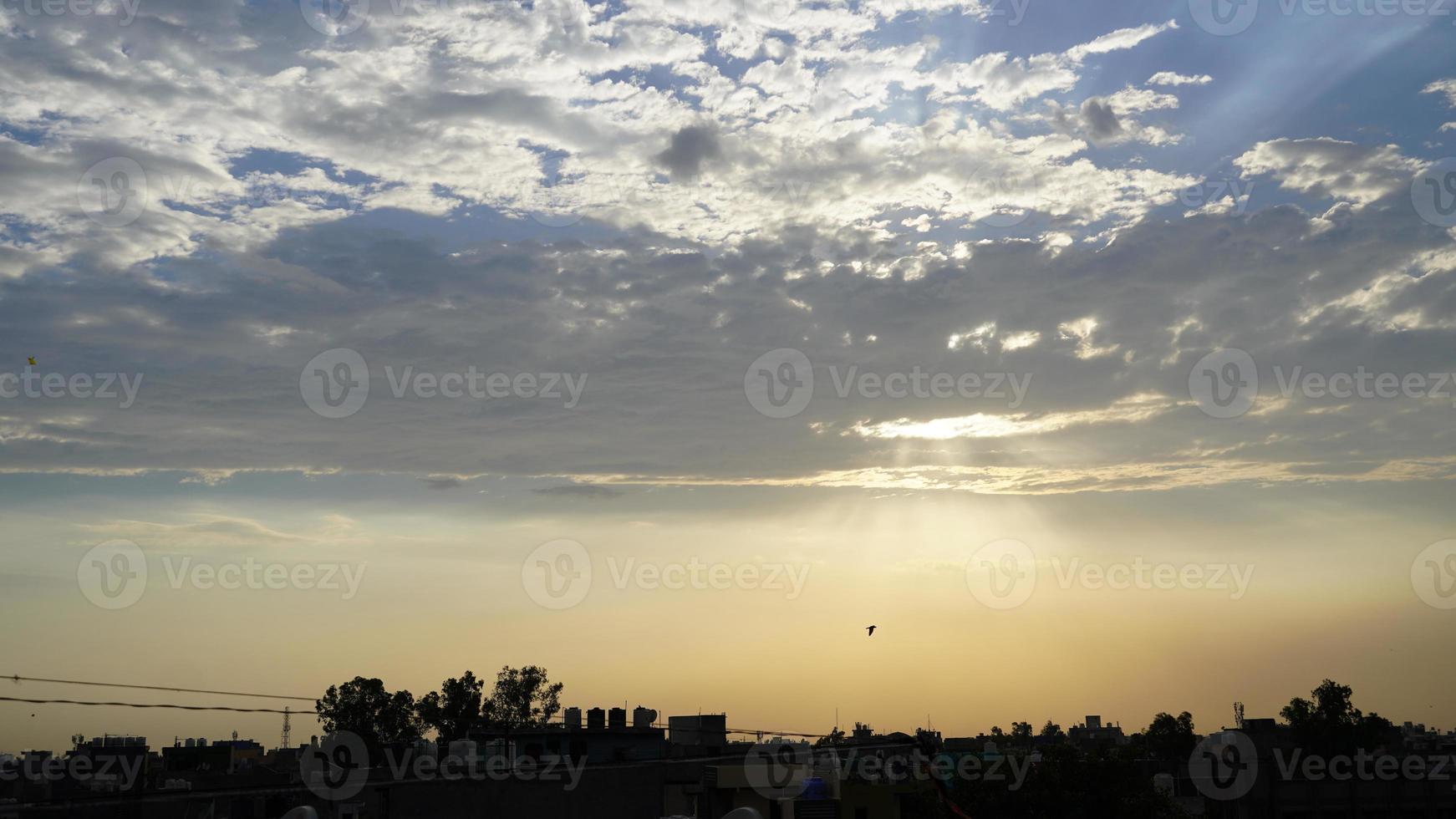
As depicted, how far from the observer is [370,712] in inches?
5143

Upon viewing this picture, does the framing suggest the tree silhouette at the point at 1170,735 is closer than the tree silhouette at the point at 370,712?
No

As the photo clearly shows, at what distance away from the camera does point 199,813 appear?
32.4 m

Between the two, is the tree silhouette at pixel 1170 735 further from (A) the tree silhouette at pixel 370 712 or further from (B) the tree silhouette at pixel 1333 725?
(A) the tree silhouette at pixel 370 712

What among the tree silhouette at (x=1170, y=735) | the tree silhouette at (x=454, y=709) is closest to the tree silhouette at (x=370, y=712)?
the tree silhouette at (x=454, y=709)

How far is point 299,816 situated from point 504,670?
118715 millimetres

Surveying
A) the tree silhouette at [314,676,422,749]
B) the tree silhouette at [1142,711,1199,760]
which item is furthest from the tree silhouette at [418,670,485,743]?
the tree silhouette at [1142,711,1199,760]

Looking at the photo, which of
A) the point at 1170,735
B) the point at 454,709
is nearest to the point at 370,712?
the point at 454,709

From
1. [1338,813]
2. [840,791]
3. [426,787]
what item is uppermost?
[426,787]

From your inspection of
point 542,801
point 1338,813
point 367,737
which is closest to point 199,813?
point 542,801

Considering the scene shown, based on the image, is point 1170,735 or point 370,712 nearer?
point 370,712

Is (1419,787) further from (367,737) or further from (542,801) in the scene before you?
(367,737)

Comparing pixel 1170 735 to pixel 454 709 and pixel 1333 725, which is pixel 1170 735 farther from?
pixel 454 709

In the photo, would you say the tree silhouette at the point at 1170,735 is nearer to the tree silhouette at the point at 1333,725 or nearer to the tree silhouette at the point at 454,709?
the tree silhouette at the point at 1333,725

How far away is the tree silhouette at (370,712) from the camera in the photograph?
128 meters
